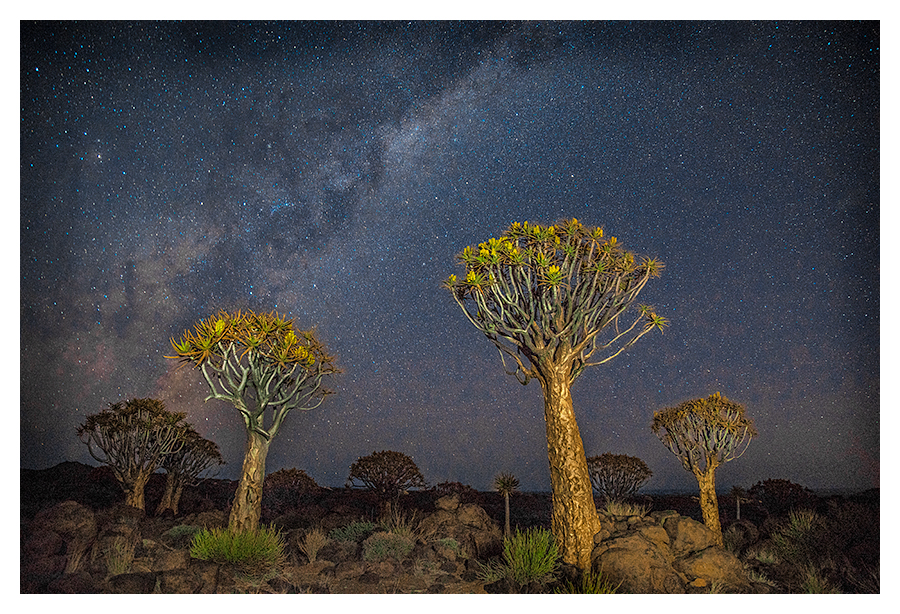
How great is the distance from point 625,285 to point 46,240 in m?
7.70

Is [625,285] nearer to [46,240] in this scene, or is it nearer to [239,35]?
[239,35]

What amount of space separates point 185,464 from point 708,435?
10254mm

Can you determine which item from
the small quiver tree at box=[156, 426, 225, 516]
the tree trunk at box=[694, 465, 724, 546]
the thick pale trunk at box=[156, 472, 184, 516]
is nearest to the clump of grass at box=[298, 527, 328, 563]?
the small quiver tree at box=[156, 426, 225, 516]

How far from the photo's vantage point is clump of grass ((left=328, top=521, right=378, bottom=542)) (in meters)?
8.08

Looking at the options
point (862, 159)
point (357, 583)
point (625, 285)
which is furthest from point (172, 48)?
point (862, 159)

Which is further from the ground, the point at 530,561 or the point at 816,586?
the point at 530,561

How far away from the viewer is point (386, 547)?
270 inches

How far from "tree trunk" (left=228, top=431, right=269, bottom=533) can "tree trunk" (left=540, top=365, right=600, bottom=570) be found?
3.89 m

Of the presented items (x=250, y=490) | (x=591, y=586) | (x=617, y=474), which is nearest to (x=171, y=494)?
(x=250, y=490)

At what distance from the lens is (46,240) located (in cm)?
685

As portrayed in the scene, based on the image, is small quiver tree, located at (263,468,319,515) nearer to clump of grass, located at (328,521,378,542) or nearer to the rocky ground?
clump of grass, located at (328,521,378,542)

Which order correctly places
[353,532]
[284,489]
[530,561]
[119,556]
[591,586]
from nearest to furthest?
[591,586]
[530,561]
[119,556]
[353,532]
[284,489]

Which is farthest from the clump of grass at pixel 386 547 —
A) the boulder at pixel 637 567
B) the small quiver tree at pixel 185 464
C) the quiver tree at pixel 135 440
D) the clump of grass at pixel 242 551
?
the small quiver tree at pixel 185 464

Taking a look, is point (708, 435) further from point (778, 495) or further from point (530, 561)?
point (778, 495)
